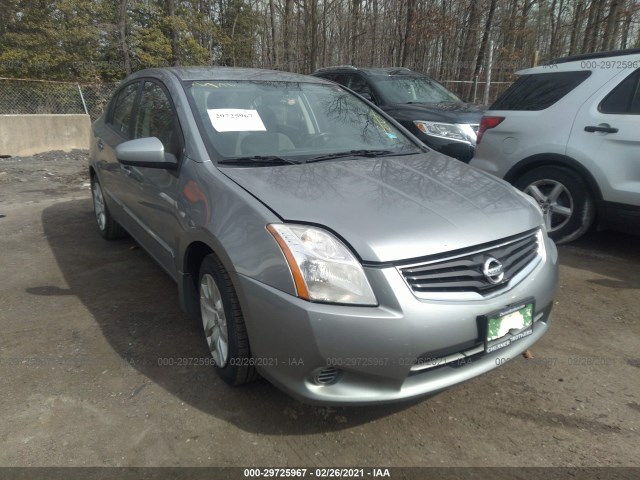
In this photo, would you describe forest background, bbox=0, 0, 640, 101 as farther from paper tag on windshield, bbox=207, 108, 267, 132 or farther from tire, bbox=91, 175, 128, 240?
paper tag on windshield, bbox=207, 108, 267, 132

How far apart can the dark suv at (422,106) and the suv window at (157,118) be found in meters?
3.78

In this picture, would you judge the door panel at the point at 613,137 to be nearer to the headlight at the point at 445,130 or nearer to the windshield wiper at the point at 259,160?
the headlight at the point at 445,130

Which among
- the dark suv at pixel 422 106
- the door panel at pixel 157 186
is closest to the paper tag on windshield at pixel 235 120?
the door panel at pixel 157 186

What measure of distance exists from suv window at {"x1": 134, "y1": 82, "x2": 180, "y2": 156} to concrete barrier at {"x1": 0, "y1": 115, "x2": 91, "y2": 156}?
8.51 m

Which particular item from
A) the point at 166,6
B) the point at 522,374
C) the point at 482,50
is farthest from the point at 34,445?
the point at 166,6

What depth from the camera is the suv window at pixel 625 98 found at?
402 cm

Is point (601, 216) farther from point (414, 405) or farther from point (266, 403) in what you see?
point (266, 403)

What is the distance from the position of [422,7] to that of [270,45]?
11564mm

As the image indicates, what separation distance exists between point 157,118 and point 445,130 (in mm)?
4092

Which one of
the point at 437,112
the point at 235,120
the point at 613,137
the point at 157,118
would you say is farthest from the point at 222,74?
the point at 437,112

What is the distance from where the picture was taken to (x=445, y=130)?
20.7ft

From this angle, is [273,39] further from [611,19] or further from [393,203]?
[393,203]

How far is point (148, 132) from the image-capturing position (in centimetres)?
346

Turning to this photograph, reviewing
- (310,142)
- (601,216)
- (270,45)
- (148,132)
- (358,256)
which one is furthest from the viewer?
(270,45)
